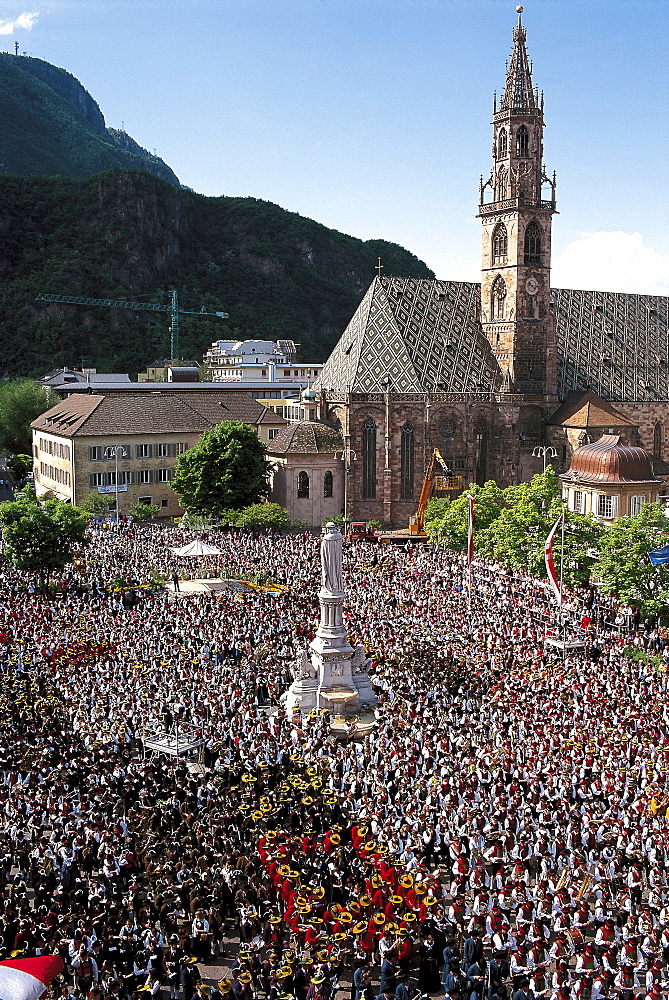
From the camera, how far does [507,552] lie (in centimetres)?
5422

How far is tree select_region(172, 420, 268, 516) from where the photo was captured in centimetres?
7169

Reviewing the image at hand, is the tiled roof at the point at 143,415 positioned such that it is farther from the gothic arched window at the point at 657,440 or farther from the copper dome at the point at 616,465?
the copper dome at the point at 616,465

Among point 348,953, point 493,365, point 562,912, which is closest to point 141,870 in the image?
point 348,953

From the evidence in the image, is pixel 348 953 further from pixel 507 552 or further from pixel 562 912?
pixel 507 552

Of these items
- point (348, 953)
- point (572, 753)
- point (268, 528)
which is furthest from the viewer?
point (268, 528)

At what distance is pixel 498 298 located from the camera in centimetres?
8350

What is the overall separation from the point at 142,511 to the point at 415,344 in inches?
1040

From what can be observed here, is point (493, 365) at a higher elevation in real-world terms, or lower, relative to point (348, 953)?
higher

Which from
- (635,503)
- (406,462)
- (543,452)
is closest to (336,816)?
(635,503)

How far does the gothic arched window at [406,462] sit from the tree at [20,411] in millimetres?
47448

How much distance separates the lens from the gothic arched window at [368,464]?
78.6 meters

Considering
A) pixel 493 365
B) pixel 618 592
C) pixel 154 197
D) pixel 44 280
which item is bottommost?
pixel 618 592

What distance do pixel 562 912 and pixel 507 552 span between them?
117 feet

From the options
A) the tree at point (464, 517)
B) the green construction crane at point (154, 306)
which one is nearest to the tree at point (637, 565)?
the tree at point (464, 517)
